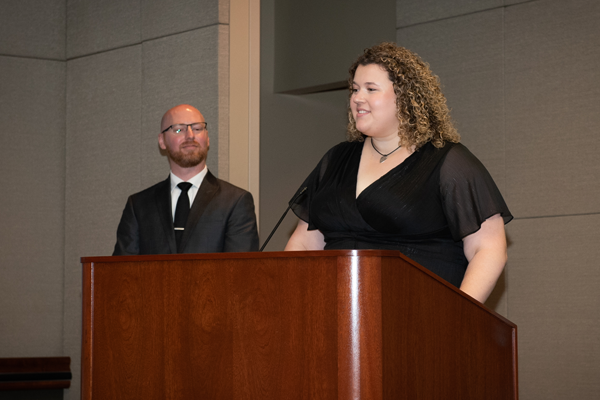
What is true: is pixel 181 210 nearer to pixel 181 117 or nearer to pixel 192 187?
pixel 192 187

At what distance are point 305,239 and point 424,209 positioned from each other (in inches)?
18.3

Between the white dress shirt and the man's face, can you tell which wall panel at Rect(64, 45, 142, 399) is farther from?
the white dress shirt

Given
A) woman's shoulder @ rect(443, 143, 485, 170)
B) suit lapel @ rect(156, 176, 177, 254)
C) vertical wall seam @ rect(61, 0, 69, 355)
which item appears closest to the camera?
woman's shoulder @ rect(443, 143, 485, 170)

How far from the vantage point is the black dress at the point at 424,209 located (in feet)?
7.06

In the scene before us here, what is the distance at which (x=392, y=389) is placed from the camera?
148 centimetres

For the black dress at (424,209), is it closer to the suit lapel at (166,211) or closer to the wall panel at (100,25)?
the suit lapel at (166,211)

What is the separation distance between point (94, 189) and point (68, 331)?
0.96 meters

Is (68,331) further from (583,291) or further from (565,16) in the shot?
(565,16)

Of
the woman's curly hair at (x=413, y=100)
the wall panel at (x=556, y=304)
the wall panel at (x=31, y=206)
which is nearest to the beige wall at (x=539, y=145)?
the wall panel at (x=556, y=304)

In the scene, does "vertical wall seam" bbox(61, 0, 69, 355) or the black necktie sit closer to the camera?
the black necktie

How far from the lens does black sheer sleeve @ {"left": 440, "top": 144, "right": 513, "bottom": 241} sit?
2131 mm

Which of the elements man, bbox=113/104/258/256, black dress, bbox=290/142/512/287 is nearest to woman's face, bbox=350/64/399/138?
black dress, bbox=290/142/512/287

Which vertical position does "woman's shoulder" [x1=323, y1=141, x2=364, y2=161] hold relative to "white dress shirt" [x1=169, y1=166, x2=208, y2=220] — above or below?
above

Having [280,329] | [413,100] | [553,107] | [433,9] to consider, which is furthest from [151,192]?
[280,329]
